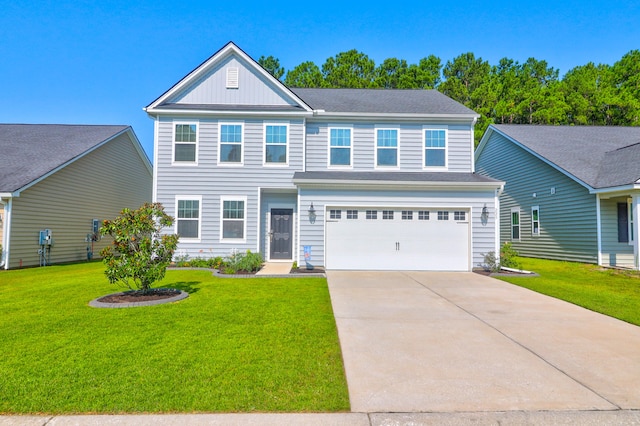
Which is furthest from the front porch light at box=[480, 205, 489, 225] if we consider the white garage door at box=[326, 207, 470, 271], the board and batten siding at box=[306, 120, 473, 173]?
the board and batten siding at box=[306, 120, 473, 173]

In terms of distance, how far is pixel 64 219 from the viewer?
15.0 metres

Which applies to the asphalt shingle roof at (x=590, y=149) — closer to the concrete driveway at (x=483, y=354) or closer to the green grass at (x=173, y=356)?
the concrete driveway at (x=483, y=354)

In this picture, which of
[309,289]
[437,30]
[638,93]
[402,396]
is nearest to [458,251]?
[309,289]

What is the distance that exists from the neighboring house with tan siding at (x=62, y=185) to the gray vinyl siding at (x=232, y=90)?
20.8 ft

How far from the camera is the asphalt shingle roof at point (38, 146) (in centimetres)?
1343

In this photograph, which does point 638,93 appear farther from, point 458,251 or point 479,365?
point 479,365

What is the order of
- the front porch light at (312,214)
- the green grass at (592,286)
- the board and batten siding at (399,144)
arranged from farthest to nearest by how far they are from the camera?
1. the board and batten siding at (399,144)
2. the front porch light at (312,214)
3. the green grass at (592,286)

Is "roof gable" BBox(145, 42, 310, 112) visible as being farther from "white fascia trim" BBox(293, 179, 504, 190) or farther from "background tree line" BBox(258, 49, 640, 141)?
"background tree line" BBox(258, 49, 640, 141)

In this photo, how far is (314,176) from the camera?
12.5 m

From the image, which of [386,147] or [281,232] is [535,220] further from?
[281,232]

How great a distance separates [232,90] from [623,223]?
1597 centimetres

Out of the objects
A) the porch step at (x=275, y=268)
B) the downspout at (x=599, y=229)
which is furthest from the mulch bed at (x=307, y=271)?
the downspout at (x=599, y=229)

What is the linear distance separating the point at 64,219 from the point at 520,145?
69.4 feet

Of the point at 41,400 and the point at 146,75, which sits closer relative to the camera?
the point at 41,400
